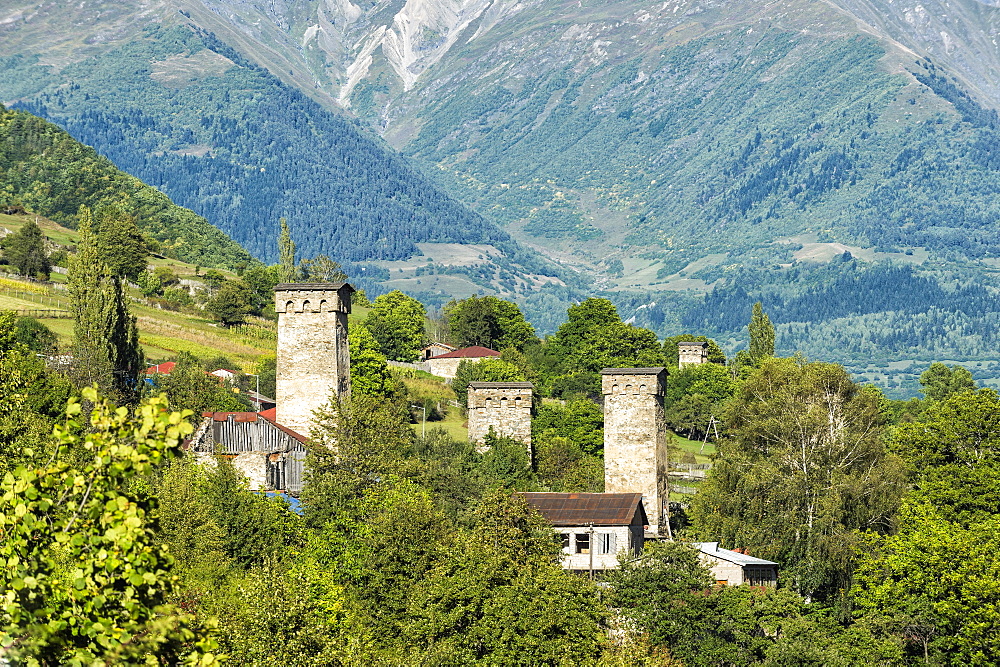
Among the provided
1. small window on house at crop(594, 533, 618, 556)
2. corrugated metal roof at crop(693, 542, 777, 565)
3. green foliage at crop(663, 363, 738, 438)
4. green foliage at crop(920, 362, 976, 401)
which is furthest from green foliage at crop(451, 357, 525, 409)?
small window on house at crop(594, 533, 618, 556)

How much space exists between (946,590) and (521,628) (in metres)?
18.5

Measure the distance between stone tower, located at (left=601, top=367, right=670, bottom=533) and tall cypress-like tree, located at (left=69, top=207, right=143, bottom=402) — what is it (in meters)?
23.0

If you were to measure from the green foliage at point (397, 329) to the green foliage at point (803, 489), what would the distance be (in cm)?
6593

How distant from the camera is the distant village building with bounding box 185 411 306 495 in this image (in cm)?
5984

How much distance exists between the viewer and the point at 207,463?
186 feet

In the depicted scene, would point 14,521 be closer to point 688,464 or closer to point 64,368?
point 64,368

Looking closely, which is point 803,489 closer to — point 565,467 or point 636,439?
point 636,439

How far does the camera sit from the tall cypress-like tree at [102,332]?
7244 centimetres

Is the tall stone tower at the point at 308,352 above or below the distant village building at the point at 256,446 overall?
above

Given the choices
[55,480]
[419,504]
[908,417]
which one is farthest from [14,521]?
[908,417]

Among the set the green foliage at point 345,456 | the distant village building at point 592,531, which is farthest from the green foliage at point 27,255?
the distant village building at point 592,531

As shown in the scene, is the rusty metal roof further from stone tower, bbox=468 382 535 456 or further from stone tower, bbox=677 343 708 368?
stone tower, bbox=677 343 708 368

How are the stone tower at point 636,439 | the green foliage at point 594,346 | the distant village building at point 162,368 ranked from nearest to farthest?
the stone tower at point 636,439
the distant village building at point 162,368
the green foliage at point 594,346

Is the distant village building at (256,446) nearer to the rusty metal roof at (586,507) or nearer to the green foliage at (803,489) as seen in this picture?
the rusty metal roof at (586,507)
